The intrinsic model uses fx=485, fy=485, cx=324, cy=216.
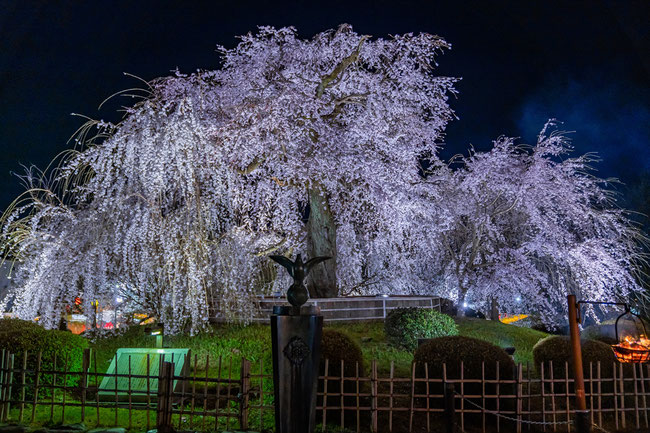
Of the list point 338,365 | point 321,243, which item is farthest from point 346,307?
point 338,365

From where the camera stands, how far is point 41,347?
764 centimetres

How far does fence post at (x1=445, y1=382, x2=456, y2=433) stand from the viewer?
20.3 feet

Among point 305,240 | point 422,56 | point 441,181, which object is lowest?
point 305,240

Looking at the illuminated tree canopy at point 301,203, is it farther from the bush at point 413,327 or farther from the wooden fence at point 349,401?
the bush at point 413,327

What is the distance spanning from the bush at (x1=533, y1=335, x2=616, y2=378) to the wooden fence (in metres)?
0.14

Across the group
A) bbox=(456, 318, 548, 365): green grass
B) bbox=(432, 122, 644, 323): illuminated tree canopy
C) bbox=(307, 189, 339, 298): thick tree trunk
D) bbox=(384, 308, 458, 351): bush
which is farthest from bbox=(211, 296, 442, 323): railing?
bbox=(432, 122, 644, 323): illuminated tree canopy

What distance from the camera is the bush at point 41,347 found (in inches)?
297

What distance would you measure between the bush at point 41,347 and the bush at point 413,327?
6.46 meters

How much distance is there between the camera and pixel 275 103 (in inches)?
461

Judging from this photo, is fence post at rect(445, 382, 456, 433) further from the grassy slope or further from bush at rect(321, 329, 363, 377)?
the grassy slope

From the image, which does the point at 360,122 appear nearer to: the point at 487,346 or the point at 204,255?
the point at 204,255

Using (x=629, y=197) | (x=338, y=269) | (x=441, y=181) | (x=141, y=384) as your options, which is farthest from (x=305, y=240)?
(x=629, y=197)

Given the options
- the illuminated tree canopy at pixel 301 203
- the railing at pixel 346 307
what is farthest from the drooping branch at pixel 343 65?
the railing at pixel 346 307

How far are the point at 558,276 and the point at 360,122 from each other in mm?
9942
